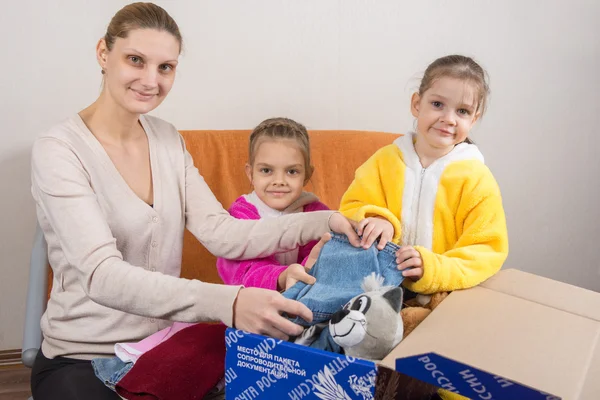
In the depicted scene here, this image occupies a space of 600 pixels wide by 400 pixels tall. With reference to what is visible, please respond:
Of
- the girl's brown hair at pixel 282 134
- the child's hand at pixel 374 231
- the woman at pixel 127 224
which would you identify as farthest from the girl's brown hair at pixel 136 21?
the child's hand at pixel 374 231

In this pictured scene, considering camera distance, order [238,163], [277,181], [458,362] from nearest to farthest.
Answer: [458,362] → [277,181] → [238,163]

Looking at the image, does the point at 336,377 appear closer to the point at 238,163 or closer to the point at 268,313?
the point at 268,313

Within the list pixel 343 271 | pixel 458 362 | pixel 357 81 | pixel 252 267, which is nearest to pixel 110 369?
pixel 252 267

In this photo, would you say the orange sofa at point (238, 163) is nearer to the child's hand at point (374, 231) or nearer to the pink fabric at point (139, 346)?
the pink fabric at point (139, 346)

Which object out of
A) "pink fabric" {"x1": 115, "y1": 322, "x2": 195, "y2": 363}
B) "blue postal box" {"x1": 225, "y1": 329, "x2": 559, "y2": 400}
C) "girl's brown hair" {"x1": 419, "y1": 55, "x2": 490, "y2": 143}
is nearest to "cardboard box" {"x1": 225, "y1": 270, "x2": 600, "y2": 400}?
"blue postal box" {"x1": 225, "y1": 329, "x2": 559, "y2": 400}

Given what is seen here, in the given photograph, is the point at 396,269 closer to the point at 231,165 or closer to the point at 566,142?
the point at 231,165

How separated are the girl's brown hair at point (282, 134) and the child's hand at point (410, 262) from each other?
49cm

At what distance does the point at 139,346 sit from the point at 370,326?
566mm

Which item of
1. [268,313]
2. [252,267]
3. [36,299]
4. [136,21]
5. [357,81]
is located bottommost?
[36,299]

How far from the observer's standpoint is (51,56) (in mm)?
1825

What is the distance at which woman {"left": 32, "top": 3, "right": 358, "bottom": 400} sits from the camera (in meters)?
1.04

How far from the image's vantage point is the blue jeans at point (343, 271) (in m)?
1.01

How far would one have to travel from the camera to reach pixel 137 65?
1.23m

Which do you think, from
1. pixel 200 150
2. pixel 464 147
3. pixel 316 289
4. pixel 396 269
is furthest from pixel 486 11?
pixel 316 289
